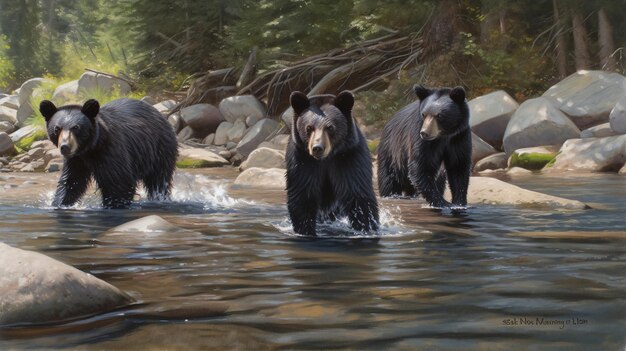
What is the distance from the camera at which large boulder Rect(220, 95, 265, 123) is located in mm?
23375

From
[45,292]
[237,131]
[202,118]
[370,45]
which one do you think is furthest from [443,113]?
[202,118]

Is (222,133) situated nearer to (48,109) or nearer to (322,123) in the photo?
(48,109)

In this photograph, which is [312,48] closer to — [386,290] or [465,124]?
[465,124]

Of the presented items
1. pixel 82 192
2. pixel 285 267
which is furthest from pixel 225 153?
pixel 285 267

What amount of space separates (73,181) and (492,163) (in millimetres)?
8714

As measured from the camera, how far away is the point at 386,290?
4742 mm

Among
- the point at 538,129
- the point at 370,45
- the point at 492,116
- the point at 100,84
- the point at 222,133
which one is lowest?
the point at 222,133

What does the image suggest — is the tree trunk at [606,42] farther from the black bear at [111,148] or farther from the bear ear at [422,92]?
the black bear at [111,148]

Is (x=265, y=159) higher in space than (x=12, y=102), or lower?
lower

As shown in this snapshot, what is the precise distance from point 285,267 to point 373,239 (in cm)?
154

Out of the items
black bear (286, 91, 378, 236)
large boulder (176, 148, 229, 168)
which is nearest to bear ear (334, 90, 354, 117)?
black bear (286, 91, 378, 236)

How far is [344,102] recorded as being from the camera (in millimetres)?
6734

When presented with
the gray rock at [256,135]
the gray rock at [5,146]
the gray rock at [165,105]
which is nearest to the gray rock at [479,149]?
the gray rock at [256,135]

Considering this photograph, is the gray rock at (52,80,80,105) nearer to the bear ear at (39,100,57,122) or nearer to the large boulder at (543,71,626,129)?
the large boulder at (543,71,626,129)
